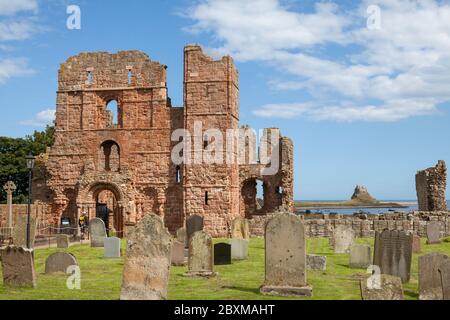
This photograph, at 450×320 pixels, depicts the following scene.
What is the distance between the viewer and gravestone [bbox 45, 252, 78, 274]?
1418 cm

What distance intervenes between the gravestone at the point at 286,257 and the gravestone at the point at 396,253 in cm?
272

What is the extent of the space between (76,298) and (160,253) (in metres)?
2.05

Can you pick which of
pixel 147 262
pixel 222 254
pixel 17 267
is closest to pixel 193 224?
pixel 222 254

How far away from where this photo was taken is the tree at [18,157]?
166ft

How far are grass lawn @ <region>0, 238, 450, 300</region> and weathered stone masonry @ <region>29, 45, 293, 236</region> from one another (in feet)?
40.9

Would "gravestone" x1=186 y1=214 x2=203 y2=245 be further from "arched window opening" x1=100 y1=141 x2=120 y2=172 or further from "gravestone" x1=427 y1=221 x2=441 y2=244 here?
"arched window opening" x1=100 y1=141 x2=120 y2=172

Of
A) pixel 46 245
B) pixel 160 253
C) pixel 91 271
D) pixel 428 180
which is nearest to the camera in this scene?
pixel 160 253

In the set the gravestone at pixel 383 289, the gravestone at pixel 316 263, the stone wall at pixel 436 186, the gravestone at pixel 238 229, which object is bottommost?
the gravestone at pixel 316 263

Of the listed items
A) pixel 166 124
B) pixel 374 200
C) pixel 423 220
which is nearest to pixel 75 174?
pixel 166 124

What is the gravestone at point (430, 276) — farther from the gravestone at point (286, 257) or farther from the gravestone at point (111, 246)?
Answer: the gravestone at point (111, 246)

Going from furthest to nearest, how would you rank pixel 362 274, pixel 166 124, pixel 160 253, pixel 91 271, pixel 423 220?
pixel 166 124
pixel 423 220
pixel 91 271
pixel 362 274
pixel 160 253

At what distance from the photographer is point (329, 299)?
426 inches

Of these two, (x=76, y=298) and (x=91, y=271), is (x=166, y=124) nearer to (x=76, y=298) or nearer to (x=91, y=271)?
(x=91, y=271)

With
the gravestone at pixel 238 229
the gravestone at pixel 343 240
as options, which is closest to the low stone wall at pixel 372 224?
the gravestone at pixel 238 229
